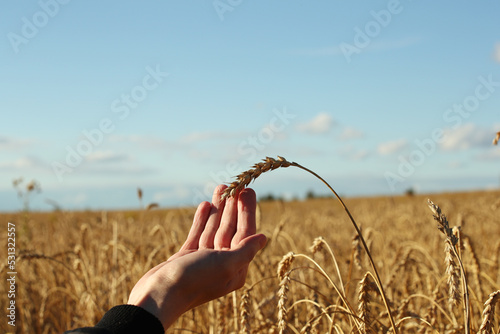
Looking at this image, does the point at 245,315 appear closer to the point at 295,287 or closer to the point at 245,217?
the point at 245,217

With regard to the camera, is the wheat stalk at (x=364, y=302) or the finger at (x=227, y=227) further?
the finger at (x=227, y=227)

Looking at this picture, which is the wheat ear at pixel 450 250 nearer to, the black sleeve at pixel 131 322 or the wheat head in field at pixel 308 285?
the wheat head in field at pixel 308 285

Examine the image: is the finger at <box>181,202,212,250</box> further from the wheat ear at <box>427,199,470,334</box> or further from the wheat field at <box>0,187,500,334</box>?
the wheat ear at <box>427,199,470,334</box>

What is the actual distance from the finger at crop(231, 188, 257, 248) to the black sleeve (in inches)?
15.8

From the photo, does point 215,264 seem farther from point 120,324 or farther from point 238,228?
point 120,324

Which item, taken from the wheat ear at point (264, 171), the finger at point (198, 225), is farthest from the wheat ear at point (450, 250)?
the finger at point (198, 225)

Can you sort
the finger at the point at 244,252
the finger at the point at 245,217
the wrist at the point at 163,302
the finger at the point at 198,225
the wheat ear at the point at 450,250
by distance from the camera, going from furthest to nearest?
the finger at the point at 198,225
the finger at the point at 245,217
the finger at the point at 244,252
the wrist at the point at 163,302
the wheat ear at the point at 450,250

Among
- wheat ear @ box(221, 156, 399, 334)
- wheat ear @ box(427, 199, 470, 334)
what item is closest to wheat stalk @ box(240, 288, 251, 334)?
wheat ear @ box(221, 156, 399, 334)

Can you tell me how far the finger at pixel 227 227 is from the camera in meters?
1.71

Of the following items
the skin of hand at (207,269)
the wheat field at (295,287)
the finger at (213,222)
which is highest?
the finger at (213,222)

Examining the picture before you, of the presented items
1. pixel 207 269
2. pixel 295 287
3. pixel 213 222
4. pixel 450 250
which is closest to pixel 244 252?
pixel 207 269

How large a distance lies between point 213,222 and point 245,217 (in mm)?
154

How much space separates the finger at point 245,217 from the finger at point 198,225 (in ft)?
0.56

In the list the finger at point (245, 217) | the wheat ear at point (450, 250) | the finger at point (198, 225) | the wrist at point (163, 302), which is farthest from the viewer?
the finger at point (198, 225)
